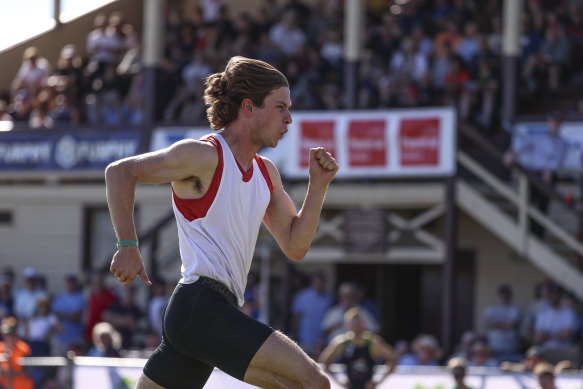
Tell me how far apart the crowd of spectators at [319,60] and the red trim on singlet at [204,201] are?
35.6ft

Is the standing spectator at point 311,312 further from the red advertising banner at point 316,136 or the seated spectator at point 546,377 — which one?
the seated spectator at point 546,377

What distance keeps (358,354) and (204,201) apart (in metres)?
6.45

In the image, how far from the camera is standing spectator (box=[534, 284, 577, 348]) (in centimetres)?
1327

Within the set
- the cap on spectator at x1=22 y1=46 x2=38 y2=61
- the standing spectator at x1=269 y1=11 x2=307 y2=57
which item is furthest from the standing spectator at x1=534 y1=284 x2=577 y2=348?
the cap on spectator at x1=22 y1=46 x2=38 y2=61

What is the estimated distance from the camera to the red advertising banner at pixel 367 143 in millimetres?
15602

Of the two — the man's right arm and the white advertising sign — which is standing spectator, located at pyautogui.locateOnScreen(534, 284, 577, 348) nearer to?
the white advertising sign

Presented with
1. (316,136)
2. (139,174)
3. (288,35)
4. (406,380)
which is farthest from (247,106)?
(288,35)

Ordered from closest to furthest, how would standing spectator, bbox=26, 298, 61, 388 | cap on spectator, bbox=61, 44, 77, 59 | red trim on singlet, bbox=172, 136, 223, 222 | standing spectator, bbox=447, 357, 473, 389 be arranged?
red trim on singlet, bbox=172, 136, 223, 222 < standing spectator, bbox=447, 357, 473, 389 < standing spectator, bbox=26, 298, 61, 388 < cap on spectator, bbox=61, 44, 77, 59

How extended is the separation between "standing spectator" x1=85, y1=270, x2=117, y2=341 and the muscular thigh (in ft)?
37.9

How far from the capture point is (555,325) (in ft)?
44.1

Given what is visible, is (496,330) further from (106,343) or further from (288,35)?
(288,35)

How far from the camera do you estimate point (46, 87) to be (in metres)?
20.3

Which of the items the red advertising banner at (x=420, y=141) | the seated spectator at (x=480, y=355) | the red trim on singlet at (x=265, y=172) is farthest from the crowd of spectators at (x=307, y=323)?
the red trim on singlet at (x=265, y=172)

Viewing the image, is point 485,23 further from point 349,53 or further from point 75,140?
point 75,140
